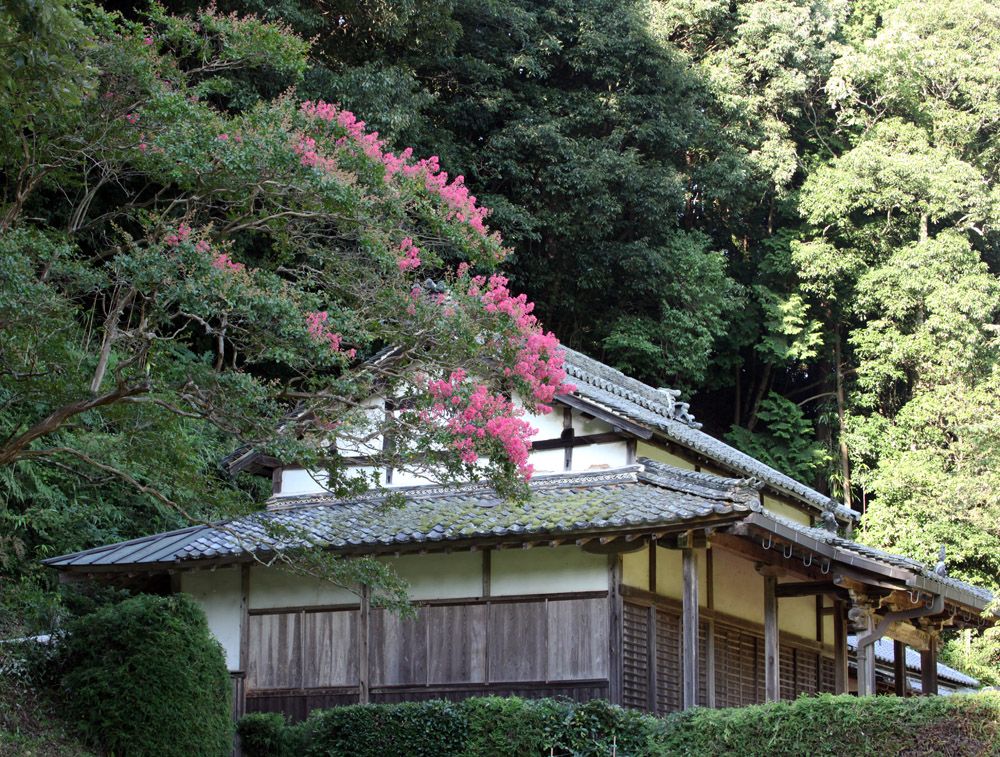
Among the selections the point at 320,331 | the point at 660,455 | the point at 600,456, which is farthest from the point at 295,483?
the point at 320,331

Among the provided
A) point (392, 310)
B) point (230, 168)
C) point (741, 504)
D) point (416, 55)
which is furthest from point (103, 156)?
point (416, 55)

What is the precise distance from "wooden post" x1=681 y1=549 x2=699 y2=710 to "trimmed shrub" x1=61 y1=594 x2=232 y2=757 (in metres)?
5.50

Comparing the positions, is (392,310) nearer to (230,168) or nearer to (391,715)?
(230,168)

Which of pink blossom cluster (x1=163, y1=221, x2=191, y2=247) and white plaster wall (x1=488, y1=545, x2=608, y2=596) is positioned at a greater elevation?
pink blossom cluster (x1=163, y1=221, x2=191, y2=247)

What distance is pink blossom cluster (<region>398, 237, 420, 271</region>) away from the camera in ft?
37.5

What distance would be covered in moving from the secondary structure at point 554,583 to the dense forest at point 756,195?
6.07m

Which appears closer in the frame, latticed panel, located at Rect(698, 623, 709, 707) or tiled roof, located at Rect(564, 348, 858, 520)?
tiled roof, located at Rect(564, 348, 858, 520)

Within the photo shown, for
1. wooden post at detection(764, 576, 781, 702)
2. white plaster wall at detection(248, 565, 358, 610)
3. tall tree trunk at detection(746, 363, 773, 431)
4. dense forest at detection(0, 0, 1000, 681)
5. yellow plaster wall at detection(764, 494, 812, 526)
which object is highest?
dense forest at detection(0, 0, 1000, 681)

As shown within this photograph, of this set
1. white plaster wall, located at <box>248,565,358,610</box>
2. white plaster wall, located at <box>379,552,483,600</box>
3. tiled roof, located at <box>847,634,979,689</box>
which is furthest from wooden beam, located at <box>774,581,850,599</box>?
tiled roof, located at <box>847,634,979,689</box>

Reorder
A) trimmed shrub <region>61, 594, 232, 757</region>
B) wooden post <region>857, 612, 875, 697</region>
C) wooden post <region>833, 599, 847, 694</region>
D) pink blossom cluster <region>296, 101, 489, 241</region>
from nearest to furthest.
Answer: trimmed shrub <region>61, 594, 232, 757</region> → pink blossom cluster <region>296, 101, 489, 241</region> → wooden post <region>857, 612, 875, 697</region> → wooden post <region>833, 599, 847, 694</region>

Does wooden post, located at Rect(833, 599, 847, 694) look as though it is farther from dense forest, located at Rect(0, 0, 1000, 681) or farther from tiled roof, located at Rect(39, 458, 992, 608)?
dense forest, located at Rect(0, 0, 1000, 681)

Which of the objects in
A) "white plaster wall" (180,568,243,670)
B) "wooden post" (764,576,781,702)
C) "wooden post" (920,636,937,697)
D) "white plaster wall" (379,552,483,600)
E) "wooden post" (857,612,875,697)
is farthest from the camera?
"wooden post" (920,636,937,697)

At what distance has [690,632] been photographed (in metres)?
12.9

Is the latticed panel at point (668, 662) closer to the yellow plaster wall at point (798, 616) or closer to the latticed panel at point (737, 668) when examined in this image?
the latticed panel at point (737, 668)
